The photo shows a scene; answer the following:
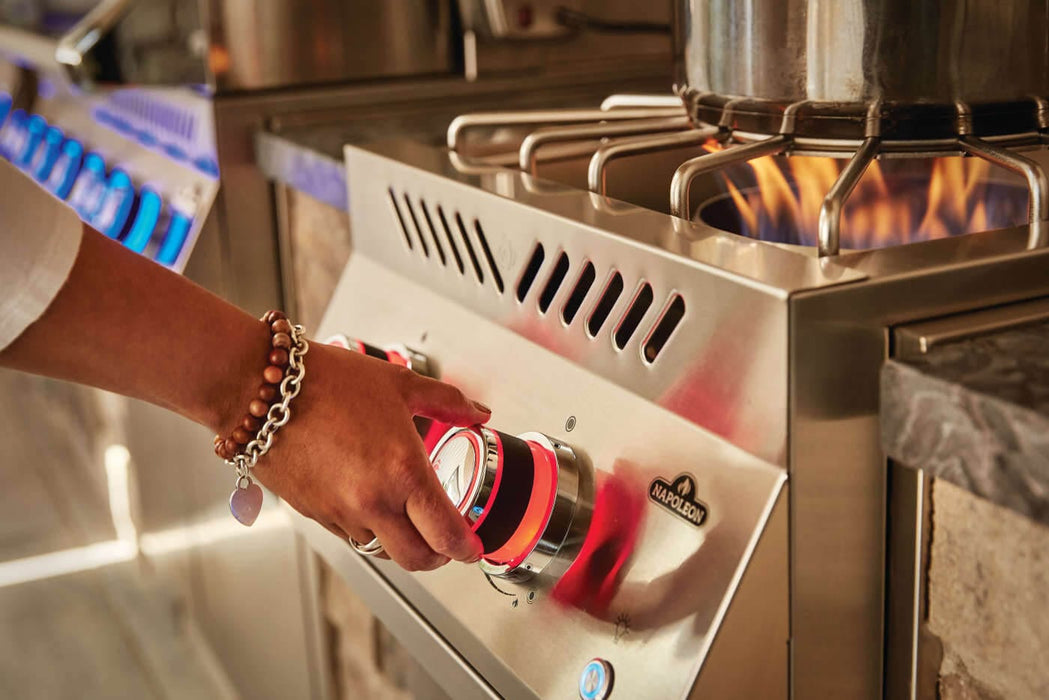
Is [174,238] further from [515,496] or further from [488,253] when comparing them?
[515,496]

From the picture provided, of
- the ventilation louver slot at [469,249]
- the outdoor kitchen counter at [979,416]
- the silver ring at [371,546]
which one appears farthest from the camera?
the ventilation louver slot at [469,249]

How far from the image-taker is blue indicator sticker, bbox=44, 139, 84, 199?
5.38 feet

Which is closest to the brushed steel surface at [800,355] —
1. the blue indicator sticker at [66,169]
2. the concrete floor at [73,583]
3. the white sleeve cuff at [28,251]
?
the white sleeve cuff at [28,251]

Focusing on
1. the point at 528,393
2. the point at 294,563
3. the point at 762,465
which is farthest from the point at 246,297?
the point at 762,465

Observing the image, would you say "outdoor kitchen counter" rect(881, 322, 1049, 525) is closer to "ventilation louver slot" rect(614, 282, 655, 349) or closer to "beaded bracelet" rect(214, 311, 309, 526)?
"ventilation louver slot" rect(614, 282, 655, 349)

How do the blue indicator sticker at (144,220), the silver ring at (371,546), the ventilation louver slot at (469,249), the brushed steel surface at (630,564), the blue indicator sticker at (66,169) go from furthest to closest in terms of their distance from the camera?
the blue indicator sticker at (66,169) < the blue indicator sticker at (144,220) < the ventilation louver slot at (469,249) < the silver ring at (371,546) < the brushed steel surface at (630,564)

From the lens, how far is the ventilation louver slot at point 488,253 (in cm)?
73

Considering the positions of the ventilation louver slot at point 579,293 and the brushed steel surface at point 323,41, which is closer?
the ventilation louver slot at point 579,293

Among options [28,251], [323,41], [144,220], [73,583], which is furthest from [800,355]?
[73,583]

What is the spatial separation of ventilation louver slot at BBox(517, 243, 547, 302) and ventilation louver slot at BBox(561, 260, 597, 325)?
31 millimetres

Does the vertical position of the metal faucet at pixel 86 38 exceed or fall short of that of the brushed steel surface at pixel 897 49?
it exceeds it

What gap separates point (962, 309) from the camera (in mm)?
532

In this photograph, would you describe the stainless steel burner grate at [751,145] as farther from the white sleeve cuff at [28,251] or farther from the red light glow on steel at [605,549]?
the white sleeve cuff at [28,251]

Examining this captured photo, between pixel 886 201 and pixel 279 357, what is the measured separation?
0.36m
